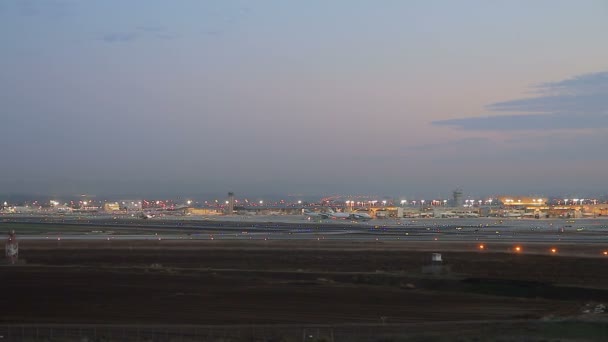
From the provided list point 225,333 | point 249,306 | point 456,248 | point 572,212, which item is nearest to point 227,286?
point 249,306

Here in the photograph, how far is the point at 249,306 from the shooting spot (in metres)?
32.4

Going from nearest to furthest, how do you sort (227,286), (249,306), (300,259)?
1. (249,306)
2. (227,286)
3. (300,259)

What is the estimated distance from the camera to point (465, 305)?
33.7 meters

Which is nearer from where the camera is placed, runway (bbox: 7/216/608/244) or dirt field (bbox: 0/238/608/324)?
dirt field (bbox: 0/238/608/324)

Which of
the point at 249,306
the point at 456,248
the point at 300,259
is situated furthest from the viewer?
the point at 456,248

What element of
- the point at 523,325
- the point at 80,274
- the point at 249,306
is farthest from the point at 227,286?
the point at 523,325

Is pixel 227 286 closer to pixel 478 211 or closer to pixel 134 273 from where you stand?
pixel 134 273

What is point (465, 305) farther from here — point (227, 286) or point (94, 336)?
point (94, 336)

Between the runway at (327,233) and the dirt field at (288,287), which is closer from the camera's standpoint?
the dirt field at (288,287)

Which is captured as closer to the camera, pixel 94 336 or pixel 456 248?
pixel 94 336

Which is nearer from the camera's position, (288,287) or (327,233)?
(288,287)

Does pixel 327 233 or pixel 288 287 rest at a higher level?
pixel 327 233

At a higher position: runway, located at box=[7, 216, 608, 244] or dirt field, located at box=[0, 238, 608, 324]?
runway, located at box=[7, 216, 608, 244]

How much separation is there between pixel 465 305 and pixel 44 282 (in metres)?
21.6
